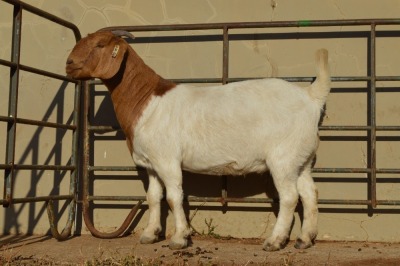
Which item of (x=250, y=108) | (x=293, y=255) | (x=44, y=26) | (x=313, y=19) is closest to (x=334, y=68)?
(x=313, y=19)

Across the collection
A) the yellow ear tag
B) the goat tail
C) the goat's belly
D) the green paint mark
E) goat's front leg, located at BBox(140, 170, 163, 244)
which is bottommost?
goat's front leg, located at BBox(140, 170, 163, 244)

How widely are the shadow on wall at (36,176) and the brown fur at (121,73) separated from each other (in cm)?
90

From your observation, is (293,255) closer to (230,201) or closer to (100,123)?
(230,201)

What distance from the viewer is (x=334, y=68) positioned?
20.7ft

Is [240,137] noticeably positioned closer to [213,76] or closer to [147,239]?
[213,76]

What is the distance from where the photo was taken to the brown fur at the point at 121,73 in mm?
5871

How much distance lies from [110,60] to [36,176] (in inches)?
63.0

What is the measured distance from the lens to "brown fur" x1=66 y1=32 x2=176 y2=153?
5871 mm

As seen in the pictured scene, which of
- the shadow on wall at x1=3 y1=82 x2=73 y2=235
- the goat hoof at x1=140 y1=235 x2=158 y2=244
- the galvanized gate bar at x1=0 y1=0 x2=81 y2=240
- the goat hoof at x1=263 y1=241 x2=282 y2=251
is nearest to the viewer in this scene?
the goat hoof at x1=263 y1=241 x2=282 y2=251

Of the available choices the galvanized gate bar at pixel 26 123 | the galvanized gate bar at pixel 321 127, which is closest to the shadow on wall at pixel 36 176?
the galvanized gate bar at pixel 26 123

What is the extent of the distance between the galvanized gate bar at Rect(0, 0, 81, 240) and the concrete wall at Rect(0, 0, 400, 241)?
0.22 meters

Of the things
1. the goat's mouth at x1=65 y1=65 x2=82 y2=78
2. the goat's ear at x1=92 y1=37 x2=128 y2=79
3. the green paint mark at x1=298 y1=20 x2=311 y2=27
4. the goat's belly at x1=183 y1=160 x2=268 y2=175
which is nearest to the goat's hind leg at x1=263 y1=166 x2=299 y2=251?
the goat's belly at x1=183 y1=160 x2=268 y2=175

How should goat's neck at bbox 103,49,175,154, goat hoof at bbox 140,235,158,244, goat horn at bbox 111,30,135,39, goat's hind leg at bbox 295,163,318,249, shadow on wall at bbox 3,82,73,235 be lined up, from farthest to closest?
shadow on wall at bbox 3,82,73,235
goat horn at bbox 111,30,135,39
goat's neck at bbox 103,49,175,154
goat hoof at bbox 140,235,158,244
goat's hind leg at bbox 295,163,318,249

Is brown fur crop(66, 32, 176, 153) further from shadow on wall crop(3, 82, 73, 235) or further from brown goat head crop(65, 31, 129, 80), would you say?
shadow on wall crop(3, 82, 73, 235)
